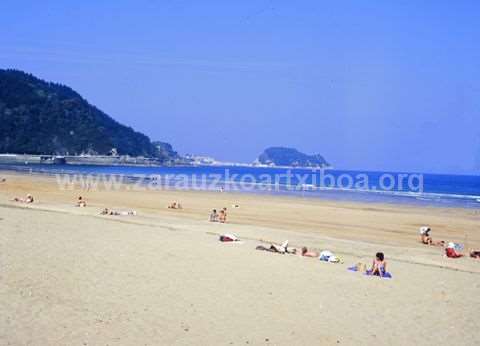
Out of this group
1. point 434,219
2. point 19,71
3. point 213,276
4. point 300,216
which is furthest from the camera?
point 19,71

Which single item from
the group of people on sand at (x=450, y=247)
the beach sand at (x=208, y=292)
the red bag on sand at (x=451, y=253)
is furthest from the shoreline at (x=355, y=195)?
the beach sand at (x=208, y=292)

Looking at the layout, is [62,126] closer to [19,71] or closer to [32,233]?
[19,71]

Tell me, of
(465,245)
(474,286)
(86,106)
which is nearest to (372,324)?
(474,286)

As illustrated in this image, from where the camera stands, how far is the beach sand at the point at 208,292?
633cm

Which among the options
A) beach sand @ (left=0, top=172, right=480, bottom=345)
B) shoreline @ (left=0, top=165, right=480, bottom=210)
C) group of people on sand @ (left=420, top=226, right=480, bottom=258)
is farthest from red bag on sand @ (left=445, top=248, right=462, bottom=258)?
shoreline @ (left=0, top=165, right=480, bottom=210)

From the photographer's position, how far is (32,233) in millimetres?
12859

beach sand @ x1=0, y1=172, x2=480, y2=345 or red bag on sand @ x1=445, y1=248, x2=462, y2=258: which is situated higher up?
beach sand @ x1=0, y1=172, x2=480, y2=345

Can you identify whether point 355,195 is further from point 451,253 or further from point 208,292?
point 208,292

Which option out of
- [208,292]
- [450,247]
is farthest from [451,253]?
[208,292]

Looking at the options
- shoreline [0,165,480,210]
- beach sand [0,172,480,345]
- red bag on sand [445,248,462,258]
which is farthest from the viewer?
shoreline [0,165,480,210]

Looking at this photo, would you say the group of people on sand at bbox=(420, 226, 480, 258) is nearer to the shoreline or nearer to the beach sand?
the beach sand

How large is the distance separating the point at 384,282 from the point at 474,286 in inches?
64.9

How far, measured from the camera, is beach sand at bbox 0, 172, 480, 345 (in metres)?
6.33

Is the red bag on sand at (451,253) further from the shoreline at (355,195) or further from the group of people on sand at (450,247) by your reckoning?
the shoreline at (355,195)
